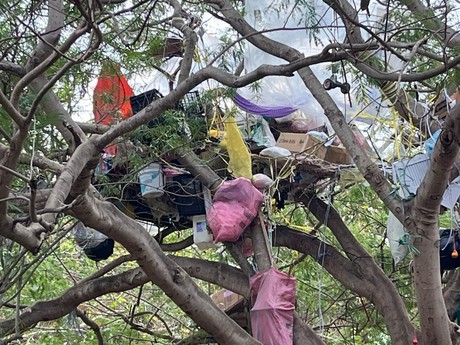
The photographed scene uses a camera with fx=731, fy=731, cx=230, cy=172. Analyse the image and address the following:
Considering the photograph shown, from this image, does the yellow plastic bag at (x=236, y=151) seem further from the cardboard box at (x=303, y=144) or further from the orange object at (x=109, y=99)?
the orange object at (x=109, y=99)

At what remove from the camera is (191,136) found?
372cm

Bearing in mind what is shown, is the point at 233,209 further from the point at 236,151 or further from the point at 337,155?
Answer: the point at 337,155

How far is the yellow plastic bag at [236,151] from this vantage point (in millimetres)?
→ 3725

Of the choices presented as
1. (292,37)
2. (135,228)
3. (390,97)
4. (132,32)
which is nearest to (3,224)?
(135,228)

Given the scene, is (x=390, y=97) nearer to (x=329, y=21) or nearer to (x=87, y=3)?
(x=329, y=21)

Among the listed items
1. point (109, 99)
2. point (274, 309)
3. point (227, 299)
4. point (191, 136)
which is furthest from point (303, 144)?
point (227, 299)

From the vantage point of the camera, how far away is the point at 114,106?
12.0ft

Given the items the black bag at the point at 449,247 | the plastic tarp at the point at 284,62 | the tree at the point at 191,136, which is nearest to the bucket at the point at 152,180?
the tree at the point at 191,136

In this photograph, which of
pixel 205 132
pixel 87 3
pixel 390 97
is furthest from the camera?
pixel 205 132

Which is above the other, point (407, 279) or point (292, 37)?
point (292, 37)

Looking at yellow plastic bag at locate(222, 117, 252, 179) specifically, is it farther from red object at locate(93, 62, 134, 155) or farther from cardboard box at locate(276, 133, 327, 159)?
red object at locate(93, 62, 134, 155)

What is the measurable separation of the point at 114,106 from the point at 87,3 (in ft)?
5.08

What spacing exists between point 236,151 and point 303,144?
0.37m

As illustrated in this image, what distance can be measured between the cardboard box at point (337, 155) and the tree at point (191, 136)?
0.31 feet
